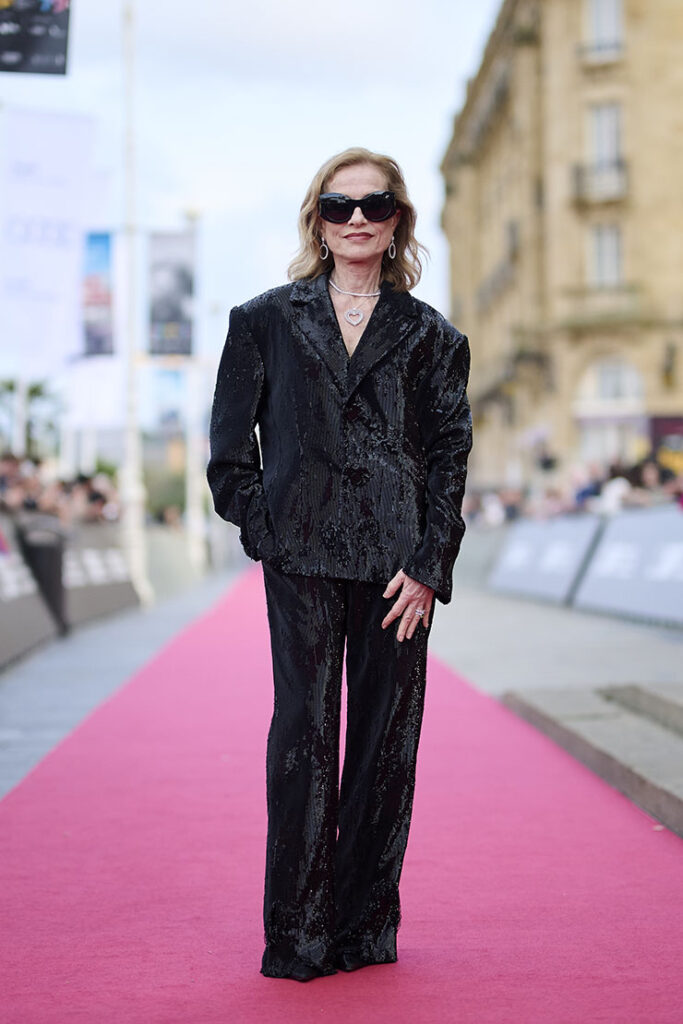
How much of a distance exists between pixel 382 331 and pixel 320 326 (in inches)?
6.1

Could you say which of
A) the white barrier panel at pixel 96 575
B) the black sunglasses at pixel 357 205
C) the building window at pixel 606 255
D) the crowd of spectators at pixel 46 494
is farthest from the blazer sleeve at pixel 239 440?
the building window at pixel 606 255

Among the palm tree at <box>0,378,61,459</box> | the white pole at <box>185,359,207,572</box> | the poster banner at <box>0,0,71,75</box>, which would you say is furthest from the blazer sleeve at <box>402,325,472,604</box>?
the palm tree at <box>0,378,61,459</box>

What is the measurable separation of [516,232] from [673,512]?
4040cm

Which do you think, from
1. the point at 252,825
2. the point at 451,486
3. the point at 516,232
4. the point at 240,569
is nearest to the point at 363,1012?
the point at 451,486

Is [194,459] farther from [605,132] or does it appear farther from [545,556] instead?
[545,556]

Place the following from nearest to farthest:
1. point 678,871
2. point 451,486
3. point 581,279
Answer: point 451,486 → point 678,871 → point 581,279

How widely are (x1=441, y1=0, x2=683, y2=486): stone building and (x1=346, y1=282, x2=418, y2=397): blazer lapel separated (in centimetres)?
4128

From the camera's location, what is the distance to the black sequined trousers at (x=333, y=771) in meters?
3.81

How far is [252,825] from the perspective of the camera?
5973 mm

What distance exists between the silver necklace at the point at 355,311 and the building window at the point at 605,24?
153ft

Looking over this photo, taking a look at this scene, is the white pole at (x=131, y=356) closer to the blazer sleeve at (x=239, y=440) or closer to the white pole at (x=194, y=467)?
the white pole at (x=194, y=467)

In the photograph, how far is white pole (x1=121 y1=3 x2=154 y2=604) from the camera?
2467 centimetres

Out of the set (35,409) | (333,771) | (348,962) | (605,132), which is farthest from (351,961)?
(35,409)

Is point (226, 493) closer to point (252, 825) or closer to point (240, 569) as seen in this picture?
point (252, 825)
